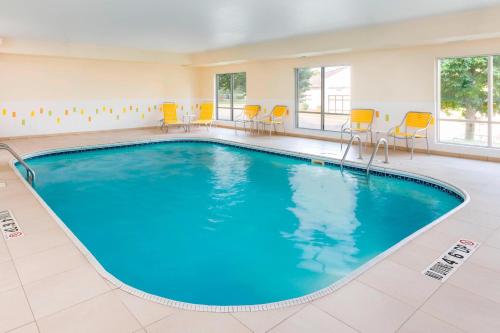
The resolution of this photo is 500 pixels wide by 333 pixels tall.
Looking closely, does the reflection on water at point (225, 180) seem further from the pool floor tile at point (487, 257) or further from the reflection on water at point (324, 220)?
the pool floor tile at point (487, 257)

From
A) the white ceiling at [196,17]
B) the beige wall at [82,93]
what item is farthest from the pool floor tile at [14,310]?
the beige wall at [82,93]

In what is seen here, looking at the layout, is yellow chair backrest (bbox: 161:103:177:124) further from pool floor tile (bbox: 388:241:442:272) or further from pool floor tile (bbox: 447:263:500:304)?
pool floor tile (bbox: 447:263:500:304)

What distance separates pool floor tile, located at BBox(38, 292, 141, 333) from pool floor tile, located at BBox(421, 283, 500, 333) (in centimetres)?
167

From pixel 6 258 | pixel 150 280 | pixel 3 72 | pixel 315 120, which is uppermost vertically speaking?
pixel 3 72

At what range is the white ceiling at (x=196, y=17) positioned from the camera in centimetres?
524

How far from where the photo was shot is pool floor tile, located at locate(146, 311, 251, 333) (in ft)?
6.59

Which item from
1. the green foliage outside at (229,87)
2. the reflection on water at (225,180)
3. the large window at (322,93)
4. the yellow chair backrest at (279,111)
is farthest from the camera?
the green foliage outside at (229,87)

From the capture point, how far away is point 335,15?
19.7 feet

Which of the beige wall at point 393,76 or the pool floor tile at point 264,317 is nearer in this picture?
the pool floor tile at point 264,317

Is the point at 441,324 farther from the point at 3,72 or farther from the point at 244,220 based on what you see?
the point at 3,72

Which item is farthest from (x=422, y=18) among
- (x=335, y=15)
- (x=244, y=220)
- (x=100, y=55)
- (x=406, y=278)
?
(x=100, y=55)

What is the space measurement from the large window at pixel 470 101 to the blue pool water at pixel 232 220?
219 centimetres

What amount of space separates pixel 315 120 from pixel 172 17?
6735 millimetres

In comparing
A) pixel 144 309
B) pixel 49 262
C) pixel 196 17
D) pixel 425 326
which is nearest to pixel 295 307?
pixel 425 326
